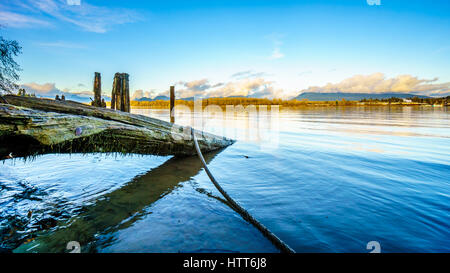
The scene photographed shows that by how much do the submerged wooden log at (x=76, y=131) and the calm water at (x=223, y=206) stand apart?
77 cm

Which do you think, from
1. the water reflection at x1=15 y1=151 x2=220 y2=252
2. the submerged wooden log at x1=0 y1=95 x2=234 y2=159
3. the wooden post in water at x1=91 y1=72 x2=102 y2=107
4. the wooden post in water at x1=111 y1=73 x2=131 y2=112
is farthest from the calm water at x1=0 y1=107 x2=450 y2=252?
the wooden post in water at x1=91 y1=72 x2=102 y2=107

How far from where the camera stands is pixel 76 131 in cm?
321

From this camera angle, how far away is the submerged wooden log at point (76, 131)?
2.64m

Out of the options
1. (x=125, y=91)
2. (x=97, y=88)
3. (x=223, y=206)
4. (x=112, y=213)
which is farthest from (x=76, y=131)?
(x=97, y=88)

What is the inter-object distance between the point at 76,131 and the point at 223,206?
291cm

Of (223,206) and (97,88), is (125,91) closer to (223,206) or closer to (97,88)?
(97,88)

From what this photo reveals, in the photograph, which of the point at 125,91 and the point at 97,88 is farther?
the point at 97,88

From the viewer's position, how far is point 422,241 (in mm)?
2340

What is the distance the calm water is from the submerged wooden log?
0.77m

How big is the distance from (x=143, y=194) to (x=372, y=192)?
4701 mm

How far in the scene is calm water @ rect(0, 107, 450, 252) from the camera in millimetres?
2311

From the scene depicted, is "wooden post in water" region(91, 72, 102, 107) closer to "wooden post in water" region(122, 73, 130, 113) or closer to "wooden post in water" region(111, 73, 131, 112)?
"wooden post in water" region(111, 73, 131, 112)
